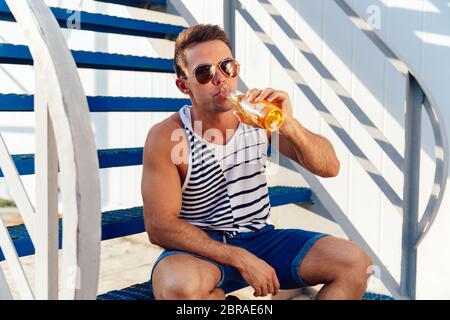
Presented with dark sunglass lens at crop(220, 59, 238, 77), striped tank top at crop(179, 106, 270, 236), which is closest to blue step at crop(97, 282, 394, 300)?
striped tank top at crop(179, 106, 270, 236)

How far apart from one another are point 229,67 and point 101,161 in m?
0.69

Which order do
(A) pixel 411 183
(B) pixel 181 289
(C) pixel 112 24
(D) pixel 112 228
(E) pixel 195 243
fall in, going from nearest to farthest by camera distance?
1. (B) pixel 181 289
2. (E) pixel 195 243
3. (D) pixel 112 228
4. (A) pixel 411 183
5. (C) pixel 112 24

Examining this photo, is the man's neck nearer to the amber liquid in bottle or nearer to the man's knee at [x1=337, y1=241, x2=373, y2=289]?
the amber liquid in bottle

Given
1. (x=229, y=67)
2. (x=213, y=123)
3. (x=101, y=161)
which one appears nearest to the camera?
(x=229, y=67)

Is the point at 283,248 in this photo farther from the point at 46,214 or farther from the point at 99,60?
the point at 99,60

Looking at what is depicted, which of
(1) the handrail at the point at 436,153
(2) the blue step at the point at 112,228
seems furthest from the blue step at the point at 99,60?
(1) the handrail at the point at 436,153

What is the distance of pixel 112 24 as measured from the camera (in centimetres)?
281

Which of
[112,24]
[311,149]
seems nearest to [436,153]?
[311,149]

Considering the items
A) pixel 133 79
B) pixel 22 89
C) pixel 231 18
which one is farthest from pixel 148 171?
pixel 22 89

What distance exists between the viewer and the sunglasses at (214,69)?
1.76 m

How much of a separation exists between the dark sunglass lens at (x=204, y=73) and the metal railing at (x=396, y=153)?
2.84 feet

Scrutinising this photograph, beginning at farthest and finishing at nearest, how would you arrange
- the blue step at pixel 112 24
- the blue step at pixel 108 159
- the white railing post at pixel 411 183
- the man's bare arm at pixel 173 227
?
the blue step at pixel 112 24
the white railing post at pixel 411 183
the blue step at pixel 108 159
the man's bare arm at pixel 173 227

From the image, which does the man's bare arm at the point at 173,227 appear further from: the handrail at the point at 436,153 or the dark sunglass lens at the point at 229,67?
the handrail at the point at 436,153

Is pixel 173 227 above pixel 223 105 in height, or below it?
below
